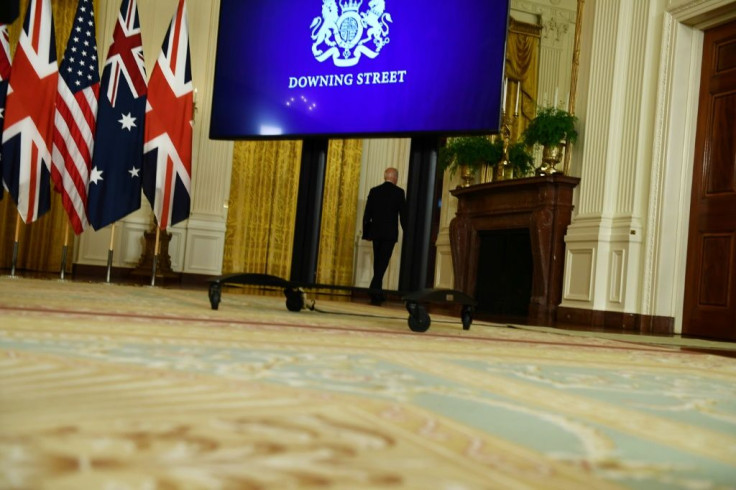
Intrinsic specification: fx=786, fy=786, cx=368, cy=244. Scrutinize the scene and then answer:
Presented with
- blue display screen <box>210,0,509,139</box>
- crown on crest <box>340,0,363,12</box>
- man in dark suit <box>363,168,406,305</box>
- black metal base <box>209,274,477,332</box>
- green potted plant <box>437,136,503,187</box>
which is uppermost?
green potted plant <box>437,136,503,187</box>

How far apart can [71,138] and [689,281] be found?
4.61 metres

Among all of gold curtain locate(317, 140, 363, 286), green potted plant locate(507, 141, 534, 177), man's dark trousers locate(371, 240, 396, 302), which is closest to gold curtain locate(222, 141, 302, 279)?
gold curtain locate(317, 140, 363, 286)

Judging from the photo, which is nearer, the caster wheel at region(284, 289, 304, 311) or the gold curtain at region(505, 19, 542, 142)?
the caster wheel at region(284, 289, 304, 311)

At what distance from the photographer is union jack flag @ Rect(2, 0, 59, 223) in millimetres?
5469

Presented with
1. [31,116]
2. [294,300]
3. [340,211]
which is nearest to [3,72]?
[31,116]

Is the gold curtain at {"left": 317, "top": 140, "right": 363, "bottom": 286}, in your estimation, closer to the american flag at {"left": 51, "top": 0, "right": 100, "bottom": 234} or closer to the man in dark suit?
the man in dark suit

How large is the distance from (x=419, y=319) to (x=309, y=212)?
0.99m

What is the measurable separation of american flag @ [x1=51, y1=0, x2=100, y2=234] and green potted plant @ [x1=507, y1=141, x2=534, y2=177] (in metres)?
3.51

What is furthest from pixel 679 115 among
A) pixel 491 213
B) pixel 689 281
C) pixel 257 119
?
pixel 257 119

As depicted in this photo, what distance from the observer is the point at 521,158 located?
22.8ft

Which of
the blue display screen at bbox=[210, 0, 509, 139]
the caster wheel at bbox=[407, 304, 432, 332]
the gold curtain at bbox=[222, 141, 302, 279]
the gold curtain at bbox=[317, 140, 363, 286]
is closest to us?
the caster wheel at bbox=[407, 304, 432, 332]

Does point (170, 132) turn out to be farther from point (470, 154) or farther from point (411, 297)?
point (411, 297)

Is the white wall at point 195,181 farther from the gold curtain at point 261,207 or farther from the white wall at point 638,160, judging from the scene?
the white wall at point 638,160

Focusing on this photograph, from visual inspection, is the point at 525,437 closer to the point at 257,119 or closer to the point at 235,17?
the point at 257,119
